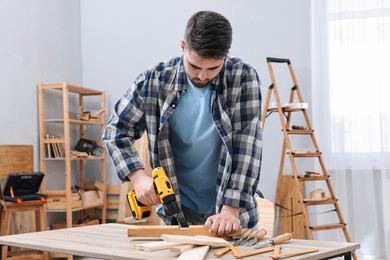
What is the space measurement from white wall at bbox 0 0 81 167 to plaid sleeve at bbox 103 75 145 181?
3354 mm

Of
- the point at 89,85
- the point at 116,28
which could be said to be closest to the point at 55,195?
the point at 89,85

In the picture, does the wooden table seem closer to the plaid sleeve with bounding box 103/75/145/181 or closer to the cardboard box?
the plaid sleeve with bounding box 103/75/145/181

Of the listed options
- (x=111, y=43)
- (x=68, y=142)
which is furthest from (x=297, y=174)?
(x=111, y=43)

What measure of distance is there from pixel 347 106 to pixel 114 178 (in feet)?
8.85

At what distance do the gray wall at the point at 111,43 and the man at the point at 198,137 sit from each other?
11.2ft

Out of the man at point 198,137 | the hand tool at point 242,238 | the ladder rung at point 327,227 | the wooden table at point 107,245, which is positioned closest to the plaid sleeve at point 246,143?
the man at point 198,137

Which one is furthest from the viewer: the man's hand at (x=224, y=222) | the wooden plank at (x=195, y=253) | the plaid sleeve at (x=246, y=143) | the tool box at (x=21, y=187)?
the tool box at (x=21, y=187)

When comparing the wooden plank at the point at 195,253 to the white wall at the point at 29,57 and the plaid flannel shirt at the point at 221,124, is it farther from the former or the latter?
the white wall at the point at 29,57

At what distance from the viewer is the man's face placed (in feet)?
5.54

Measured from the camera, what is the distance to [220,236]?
179cm

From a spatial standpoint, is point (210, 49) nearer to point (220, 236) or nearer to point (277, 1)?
point (220, 236)

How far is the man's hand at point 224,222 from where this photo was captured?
177 centimetres

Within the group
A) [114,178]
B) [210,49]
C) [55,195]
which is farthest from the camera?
[114,178]

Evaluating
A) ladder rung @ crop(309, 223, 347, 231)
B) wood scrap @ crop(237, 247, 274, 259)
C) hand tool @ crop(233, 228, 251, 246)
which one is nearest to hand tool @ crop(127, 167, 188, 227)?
hand tool @ crop(233, 228, 251, 246)
